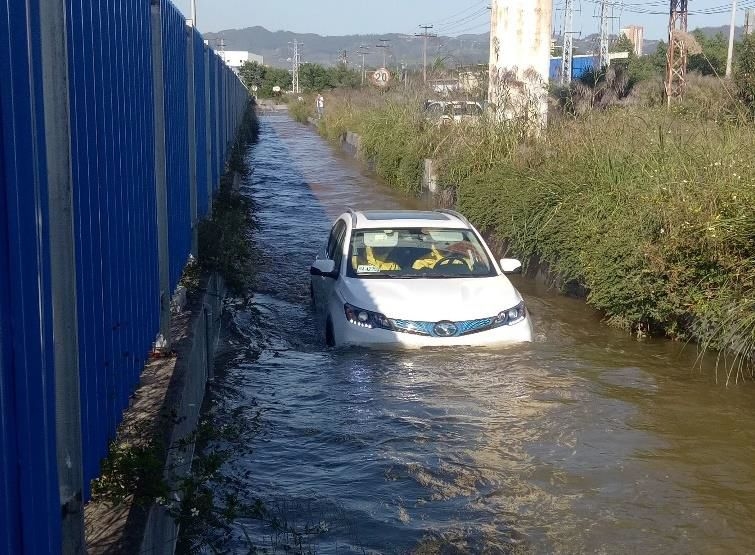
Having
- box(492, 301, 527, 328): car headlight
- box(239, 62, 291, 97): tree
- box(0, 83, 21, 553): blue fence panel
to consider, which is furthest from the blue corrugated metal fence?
box(239, 62, 291, 97): tree

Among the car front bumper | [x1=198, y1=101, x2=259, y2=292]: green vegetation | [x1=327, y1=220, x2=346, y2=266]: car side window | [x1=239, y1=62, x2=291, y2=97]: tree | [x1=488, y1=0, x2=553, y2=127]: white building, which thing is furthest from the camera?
[x1=239, y1=62, x2=291, y2=97]: tree

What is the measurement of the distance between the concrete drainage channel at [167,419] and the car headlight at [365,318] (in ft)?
4.01

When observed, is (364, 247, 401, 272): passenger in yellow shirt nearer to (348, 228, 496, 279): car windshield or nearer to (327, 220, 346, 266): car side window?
(348, 228, 496, 279): car windshield

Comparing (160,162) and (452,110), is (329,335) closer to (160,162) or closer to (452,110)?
(160,162)

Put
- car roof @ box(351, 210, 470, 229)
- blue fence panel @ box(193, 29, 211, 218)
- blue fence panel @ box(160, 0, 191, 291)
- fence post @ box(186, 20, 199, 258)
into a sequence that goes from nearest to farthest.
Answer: blue fence panel @ box(160, 0, 191, 291) → fence post @ box(186, 20, 199, 258) → car roof @ box(351, 210, 470, 229) → blue fence panel @ box(193, 29, 211, 218)

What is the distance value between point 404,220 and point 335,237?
1.16 meters

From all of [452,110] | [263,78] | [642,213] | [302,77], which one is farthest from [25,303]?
[263,78]

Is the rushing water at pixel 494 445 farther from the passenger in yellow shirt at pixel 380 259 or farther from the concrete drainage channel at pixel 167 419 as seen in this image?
the passenger in yellow shirt at pixel 380 259

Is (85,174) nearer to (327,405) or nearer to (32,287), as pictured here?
(32,287)

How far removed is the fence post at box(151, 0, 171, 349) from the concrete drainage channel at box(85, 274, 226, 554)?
36cm

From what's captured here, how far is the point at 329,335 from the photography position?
9648 mm

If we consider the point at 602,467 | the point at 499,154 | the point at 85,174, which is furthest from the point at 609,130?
the point at 85,174

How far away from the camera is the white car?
29.6 feet

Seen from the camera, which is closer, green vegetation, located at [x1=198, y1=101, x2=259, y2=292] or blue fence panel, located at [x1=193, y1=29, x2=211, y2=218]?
green vegetation, located at [x1=198, y1=101, x2=259, y2=292]
